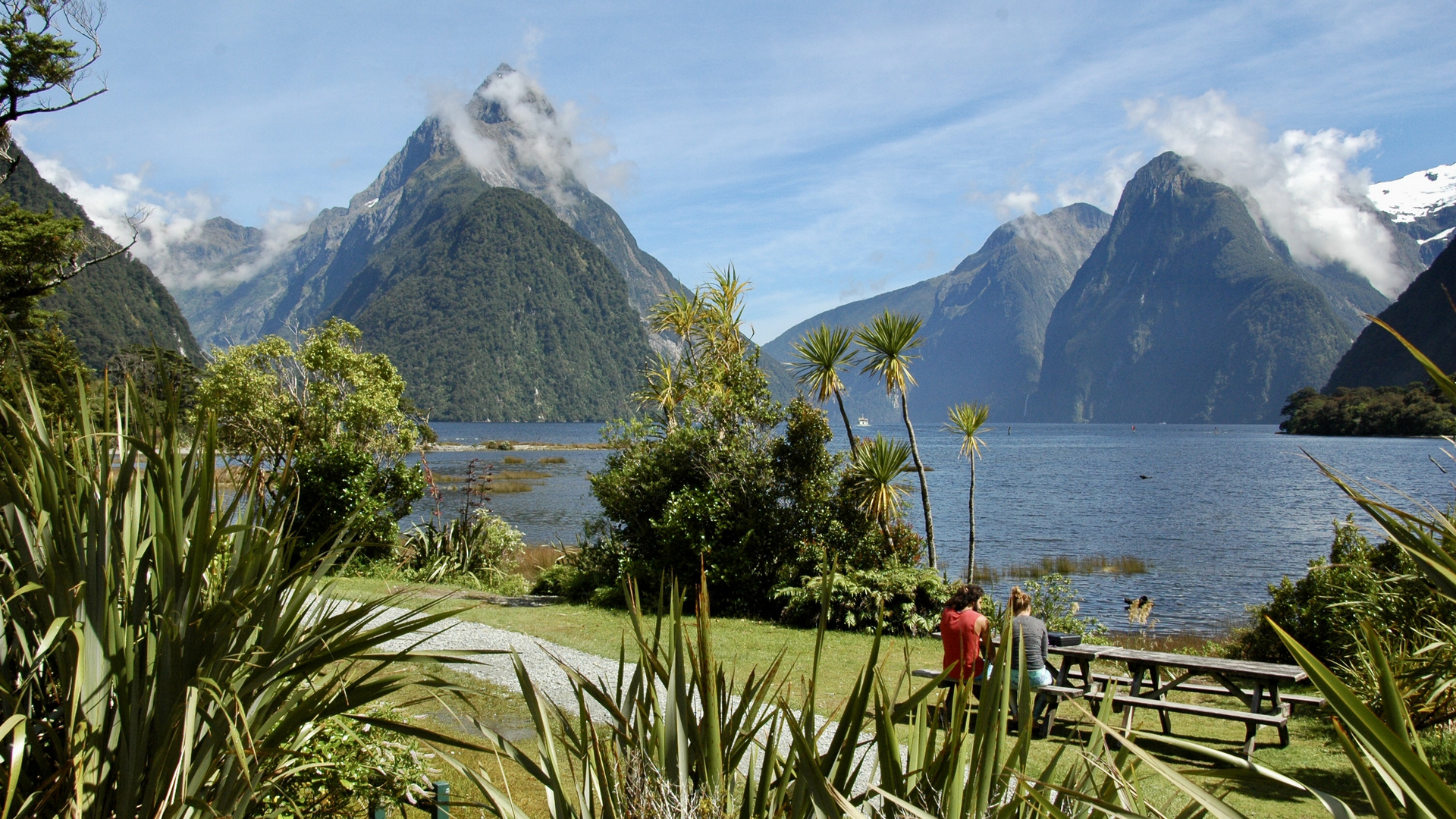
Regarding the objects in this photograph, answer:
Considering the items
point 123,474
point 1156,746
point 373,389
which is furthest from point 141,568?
point 373,389

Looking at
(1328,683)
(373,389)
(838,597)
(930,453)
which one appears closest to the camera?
(1328,683)

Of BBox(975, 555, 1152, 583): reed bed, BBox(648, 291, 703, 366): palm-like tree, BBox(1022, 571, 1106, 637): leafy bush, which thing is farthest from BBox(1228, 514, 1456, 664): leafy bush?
BBox(975, 555, 1152, 583): reed bed

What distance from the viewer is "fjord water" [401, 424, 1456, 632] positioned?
19.8 m

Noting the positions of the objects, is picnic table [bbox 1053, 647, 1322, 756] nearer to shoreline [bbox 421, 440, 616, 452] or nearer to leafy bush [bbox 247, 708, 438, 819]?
leafy bush [bbox 247, 708, 438, 819]

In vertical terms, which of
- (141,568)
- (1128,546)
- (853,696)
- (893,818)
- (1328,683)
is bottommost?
(1128,546)

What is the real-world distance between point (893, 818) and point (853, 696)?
0.25 m

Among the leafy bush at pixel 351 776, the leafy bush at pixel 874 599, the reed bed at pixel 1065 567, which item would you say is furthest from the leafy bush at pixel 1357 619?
the reed bed at pixel 1065 567

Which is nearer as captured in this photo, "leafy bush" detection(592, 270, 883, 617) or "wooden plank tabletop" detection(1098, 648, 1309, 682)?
"wooden plank tabletop" detection(1098, 648, 1309, 682)

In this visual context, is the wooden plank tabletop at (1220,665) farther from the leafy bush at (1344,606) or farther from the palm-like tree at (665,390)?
the palm-like tree at (665,390)

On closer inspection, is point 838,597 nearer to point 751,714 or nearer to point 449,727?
point 449,727

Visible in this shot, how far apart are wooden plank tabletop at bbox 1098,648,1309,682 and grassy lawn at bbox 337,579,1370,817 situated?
55cm

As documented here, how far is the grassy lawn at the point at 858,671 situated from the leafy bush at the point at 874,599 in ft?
0.86

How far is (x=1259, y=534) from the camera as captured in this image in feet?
92.5

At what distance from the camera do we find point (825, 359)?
13.6m
